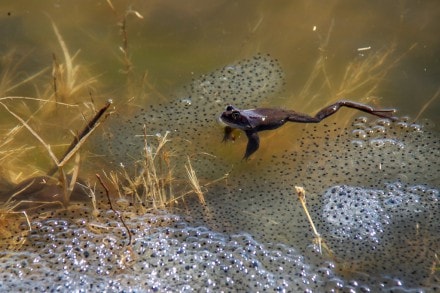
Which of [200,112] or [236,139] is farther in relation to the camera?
[200,112]

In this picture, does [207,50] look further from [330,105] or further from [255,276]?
[255,276]

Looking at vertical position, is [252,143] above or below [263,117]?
below

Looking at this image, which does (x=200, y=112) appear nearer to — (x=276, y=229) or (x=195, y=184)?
(x=195, y=184)

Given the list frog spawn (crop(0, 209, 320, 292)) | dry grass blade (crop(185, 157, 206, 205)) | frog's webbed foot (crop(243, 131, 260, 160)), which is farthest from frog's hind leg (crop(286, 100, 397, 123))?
frog spawn (crop(0, 209, 320, 292))

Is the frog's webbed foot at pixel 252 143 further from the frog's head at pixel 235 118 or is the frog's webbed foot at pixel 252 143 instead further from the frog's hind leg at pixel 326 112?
the frog's hind leg at pixel 326 112

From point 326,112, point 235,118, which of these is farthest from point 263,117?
point 326,112

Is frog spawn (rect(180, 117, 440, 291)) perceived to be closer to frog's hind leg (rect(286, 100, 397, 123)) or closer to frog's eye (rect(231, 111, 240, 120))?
frog's hind leg (rect(286, 100, 397, 123))

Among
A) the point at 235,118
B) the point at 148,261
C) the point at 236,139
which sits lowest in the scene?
the point at 148,261

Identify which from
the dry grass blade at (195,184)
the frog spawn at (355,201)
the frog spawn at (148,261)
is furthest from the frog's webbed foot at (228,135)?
the frog spawn at (148,261)
